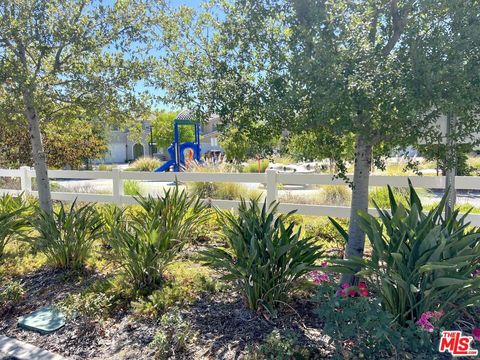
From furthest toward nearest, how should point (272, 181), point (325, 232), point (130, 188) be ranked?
point (130, 188) → point (272, 181) → point (325, 232)

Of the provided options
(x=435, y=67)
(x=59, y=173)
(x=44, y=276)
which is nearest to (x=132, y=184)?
(x=59, y=173)

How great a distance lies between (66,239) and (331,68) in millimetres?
3750

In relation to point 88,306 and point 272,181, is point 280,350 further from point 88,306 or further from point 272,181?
point 272,181

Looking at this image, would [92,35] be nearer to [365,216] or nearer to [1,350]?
[1,350]

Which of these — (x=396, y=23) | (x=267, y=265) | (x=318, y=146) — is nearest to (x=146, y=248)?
(x=267, y=265)

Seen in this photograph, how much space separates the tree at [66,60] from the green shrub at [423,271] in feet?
13.6

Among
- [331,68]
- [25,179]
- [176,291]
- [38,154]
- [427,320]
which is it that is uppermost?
[331,68]

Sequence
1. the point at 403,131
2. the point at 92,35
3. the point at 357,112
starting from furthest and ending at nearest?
the point at 92,35 < the point at 403,131 < the point at 357,112

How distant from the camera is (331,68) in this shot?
2818 mm

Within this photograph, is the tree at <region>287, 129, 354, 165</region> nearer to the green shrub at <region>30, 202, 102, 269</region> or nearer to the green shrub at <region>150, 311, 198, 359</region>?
the green shrub at <region>150, 311, 198, 359</region>

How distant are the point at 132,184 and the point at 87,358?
25.0ft

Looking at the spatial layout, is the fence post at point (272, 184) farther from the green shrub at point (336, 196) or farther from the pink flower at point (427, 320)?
the pink flower at point (427, 320)

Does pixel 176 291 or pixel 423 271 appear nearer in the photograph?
pixel 423 271

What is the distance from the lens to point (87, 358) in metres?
3.13
